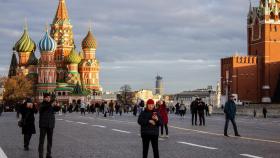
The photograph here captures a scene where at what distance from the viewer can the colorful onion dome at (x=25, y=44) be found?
135 metres

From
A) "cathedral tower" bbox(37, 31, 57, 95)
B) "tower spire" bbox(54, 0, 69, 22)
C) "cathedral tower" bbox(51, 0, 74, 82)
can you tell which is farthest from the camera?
"tower spire" bbox(54, 0, 69, 22)

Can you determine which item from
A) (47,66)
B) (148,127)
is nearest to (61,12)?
(47,66)

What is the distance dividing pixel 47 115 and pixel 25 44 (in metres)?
123

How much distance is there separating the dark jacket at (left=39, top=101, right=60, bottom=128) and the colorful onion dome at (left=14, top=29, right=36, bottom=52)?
402 feet

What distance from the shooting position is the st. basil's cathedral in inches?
5005

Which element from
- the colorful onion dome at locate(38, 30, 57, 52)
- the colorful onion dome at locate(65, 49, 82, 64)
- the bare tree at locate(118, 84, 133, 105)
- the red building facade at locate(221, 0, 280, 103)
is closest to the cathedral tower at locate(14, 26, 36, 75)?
the colorful onion dome at locate(38, 30, 57, 52)

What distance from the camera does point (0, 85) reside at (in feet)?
452

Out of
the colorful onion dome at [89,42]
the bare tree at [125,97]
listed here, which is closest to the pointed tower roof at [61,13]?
the colorful onion dome at [89,42]

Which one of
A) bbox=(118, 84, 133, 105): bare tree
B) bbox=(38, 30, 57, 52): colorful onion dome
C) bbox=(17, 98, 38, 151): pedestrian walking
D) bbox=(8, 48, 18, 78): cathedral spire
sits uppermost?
bbox=(38, 30, 57, 52): colorful onion dome

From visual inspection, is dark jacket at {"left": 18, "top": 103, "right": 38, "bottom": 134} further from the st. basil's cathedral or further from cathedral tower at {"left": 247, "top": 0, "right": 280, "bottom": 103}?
the st. basil's cathedral

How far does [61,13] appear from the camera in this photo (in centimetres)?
13412

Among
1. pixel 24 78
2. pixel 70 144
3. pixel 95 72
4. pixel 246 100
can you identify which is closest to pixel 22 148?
pixel 70 144

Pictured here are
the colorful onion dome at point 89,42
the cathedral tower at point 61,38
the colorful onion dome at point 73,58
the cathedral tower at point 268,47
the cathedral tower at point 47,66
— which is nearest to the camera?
the cathedral tower at point 268,47

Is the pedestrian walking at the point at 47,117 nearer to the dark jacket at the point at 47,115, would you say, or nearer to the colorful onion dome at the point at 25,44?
the dark jacket at the point at 47,115
